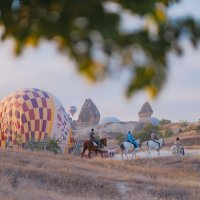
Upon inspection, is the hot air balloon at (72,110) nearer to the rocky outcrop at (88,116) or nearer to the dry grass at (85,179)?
the rocky outcrop at (88,116)

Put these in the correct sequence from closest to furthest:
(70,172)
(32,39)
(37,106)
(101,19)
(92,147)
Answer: (101,19) < (32,39) < (70,172) < (92,147) < (37,106)

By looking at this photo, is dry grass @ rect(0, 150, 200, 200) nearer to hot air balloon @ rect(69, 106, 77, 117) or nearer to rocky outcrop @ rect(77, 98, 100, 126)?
hot air balloon @ rect(69, 106, 77, 117)

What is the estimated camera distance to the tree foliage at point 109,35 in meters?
2.44

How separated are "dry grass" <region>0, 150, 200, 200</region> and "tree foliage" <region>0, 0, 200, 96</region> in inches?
471

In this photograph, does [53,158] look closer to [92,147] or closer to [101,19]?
[92,147]

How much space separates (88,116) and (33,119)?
2996 inches

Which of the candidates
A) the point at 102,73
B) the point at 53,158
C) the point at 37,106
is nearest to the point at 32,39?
the point at 102,73

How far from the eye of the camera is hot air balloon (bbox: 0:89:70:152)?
117 feet

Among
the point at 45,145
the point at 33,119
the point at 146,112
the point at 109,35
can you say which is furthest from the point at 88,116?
the point at 109,35

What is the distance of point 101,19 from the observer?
7.95 ft

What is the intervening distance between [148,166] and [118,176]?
5.27m

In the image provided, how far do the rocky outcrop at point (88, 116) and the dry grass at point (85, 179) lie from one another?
85.6 metres

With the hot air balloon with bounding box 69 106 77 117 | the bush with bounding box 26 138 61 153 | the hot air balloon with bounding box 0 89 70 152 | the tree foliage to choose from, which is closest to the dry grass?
the bush with bounding box 26 138 61 153

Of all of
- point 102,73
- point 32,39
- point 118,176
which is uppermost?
point 32,39
